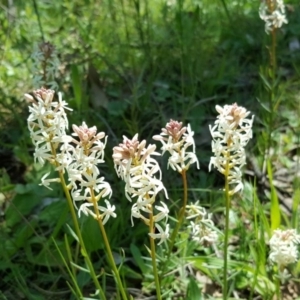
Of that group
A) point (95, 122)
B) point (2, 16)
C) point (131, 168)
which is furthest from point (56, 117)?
point (2, 16)

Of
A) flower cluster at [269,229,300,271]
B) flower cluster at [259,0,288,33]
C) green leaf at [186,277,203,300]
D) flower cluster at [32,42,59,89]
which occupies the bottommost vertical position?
green leaf at [186,277,203,300]

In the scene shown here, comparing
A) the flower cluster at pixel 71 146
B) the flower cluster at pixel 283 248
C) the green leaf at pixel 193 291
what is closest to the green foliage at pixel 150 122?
the green leaf at pixel 193 291

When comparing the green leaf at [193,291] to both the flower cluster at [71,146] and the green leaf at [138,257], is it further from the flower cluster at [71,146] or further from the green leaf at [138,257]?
the flower cluster at [71,146]

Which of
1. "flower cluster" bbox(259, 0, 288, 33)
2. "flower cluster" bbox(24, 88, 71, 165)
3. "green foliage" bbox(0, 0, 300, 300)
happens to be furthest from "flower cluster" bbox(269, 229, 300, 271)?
"flower cluster" bbox(259, 0, 288, 33)

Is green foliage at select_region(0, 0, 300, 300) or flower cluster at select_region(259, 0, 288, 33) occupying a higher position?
flower cluster at select_region(259, 0, 288, 33)

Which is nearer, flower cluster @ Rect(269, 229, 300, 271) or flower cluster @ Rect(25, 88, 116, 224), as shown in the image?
flower cluster @ Rect(25, 88, 116, 224)

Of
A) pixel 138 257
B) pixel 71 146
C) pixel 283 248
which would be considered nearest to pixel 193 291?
pixel 138 257

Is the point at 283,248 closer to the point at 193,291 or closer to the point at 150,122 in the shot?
the point at 193,291

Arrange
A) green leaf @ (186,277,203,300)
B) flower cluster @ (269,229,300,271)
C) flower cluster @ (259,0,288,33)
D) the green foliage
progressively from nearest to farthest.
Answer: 1. flower cluster @ (269,229,300,271)
2. green leaf @ (186,277,203,300)
3. the green foliage
4. flower cluster @ (259,0,288,33)

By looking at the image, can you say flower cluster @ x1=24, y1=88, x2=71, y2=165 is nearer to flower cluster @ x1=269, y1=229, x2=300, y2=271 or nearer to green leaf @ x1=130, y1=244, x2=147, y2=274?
flower cluster @ x1=269, y1=229, x2=300, y2=271
